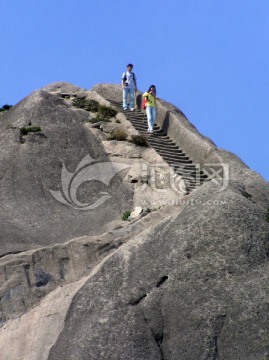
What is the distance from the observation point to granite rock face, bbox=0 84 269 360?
25062 millimetres

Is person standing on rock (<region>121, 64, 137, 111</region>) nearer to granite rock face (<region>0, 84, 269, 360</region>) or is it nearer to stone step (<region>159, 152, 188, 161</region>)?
stone step (<region>159, 152, 188, 161</region>)

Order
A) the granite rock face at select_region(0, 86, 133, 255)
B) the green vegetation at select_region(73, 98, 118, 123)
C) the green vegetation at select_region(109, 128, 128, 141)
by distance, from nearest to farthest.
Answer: the granite rock face at select_region(0, 86, 133, 255) < the green vegetation at select_region(109, 128, 128, 141) < the green vegetation at select_region(73, 98, 118, 123)

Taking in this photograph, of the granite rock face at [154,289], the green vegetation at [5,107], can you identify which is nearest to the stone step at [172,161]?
the granite rock face at [154,289]

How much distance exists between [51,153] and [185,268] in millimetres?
8240

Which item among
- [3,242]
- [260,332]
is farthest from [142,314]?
[3,242]

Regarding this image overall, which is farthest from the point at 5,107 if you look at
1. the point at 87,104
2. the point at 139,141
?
the point at 139,141

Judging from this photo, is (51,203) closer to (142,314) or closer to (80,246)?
(80,246)

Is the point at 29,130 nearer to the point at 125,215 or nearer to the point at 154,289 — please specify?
the point at 125,215

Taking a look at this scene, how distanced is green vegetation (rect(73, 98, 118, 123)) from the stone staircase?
2.17 ft

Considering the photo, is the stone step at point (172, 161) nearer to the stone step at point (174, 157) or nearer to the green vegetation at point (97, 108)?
the stone step at point (174, 157)

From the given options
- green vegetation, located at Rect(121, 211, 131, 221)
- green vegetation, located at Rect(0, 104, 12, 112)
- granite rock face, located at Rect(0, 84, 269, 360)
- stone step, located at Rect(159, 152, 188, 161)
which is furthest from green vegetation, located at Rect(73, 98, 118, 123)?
granite rock face, located at Rect(0, 84, 269, 360)

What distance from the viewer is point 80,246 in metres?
27.8

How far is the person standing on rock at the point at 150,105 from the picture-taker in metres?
37.3

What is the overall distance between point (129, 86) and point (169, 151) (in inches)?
157
